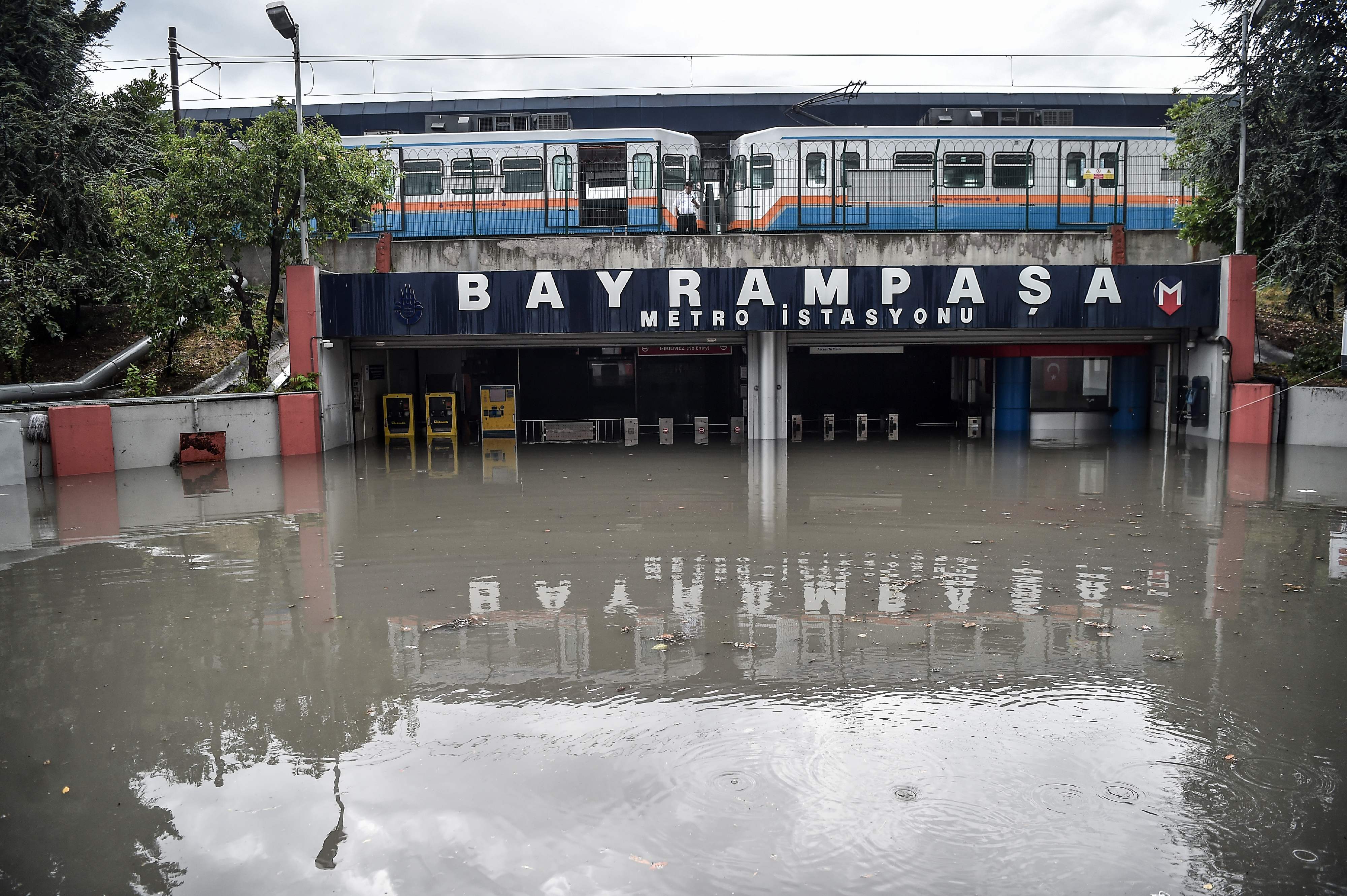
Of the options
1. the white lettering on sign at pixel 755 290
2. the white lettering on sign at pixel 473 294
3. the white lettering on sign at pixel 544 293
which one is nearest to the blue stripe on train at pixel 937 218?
the white lettering on sign at pixel 755 290

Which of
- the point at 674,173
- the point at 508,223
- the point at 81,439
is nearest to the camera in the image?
the point at 81,439

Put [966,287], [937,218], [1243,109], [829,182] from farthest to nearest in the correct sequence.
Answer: [937,218]
[829,182]
[966,287]
[1243,109]

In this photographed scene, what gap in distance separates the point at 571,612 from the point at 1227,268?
18.8 m

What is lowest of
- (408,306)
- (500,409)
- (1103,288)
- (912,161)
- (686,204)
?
(500,409)

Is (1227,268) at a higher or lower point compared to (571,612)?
higher

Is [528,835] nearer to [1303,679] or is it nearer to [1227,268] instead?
[1303,679]

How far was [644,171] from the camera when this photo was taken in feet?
79.7

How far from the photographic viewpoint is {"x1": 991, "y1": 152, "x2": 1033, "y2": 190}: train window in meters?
24.4

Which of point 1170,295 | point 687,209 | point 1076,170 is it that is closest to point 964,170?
point 1076,170

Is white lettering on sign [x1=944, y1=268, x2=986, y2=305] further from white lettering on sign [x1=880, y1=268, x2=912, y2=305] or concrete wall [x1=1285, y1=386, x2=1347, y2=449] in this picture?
concrete wall [x1=1285, y1=386, x2=1347, y2=449]

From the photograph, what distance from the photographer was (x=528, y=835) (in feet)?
15.7

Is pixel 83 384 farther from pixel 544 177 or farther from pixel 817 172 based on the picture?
pixel 817 172

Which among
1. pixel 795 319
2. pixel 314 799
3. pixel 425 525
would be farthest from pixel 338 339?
pixel 314 799

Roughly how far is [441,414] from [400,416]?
3.44 ft
